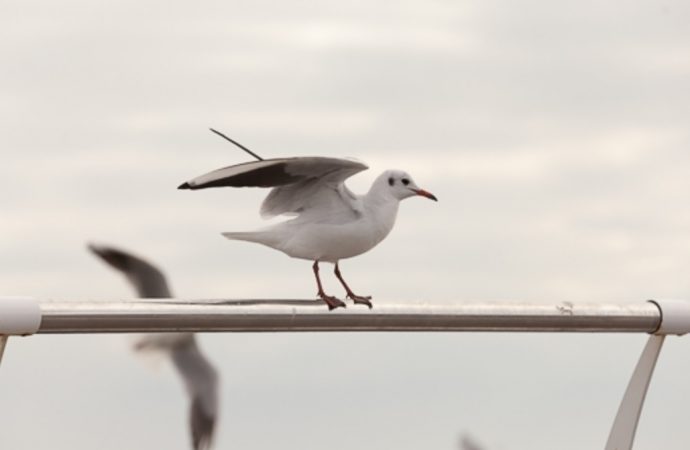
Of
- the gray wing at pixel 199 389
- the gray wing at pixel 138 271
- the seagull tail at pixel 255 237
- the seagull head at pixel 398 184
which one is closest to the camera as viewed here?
the gray wing at pixel 199 389

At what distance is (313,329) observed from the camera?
6.23 ft

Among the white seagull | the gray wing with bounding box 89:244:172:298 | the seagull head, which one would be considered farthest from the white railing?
the seagull head

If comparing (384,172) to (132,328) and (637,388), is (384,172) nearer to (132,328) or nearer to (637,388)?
(637,388)

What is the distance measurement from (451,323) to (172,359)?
41 centimetres

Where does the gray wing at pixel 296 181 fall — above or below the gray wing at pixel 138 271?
above

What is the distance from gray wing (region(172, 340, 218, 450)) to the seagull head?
1115 millimetres

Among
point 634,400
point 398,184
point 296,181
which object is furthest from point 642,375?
point 398,184

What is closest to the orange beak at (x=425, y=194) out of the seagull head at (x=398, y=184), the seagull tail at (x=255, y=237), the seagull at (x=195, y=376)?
the seagull head at (x=398, y=184)

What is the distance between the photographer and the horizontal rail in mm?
1685

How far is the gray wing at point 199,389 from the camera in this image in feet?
5.78

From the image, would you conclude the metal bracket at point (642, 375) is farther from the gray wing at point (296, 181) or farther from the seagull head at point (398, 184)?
the seagull head at point (398, 184)

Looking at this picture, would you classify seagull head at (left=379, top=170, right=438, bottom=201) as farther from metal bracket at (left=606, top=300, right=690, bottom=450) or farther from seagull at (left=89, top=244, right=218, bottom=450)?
seagull at (left=89, top=244, right=218, bottom=450)

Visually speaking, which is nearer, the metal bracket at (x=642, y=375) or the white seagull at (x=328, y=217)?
the metal bracket at (x=642, y=375)

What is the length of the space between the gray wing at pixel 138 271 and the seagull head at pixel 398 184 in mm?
813
